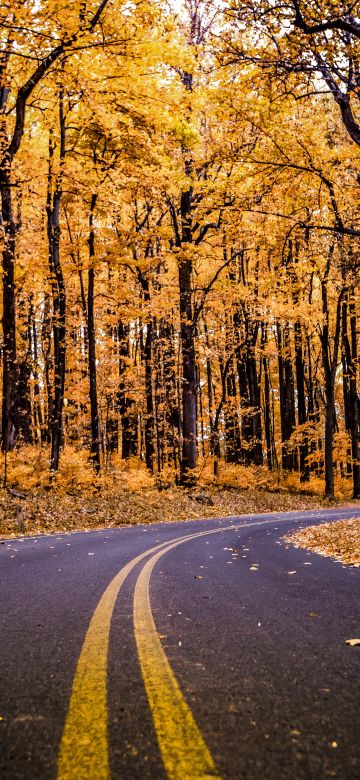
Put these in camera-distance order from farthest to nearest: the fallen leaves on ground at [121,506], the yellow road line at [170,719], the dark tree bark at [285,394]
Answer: the dark tree bark at [285,394]
the fallen leaves on ground at [121,506]
the yellow road line at [170,719]

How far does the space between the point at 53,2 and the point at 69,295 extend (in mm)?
18907

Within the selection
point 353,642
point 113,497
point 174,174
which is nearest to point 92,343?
point 113,497

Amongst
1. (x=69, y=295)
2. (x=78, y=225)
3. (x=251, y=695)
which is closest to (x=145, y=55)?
(x=78, y=225)

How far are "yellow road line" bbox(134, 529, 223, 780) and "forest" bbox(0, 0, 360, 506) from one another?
10.4m

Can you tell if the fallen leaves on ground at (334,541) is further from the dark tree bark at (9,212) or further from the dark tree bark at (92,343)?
the dark tree bark at (92,343)

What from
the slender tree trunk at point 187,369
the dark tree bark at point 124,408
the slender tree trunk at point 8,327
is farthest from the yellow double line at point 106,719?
the dark tree bark at point 124,408

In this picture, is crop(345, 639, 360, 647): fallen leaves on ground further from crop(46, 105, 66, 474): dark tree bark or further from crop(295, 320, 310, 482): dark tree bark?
crop(295, 320, 310, 482): dark tree bark

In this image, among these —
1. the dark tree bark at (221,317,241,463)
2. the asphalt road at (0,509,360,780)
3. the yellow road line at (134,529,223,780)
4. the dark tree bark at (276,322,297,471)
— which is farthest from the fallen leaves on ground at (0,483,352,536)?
the yellow road line at (134,529,223,780)

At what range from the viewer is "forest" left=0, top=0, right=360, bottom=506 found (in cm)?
1122

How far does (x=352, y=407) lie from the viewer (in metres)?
26.6

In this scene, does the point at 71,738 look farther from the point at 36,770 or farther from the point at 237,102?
the point at 237,102

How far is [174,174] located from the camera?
1972 centimetres

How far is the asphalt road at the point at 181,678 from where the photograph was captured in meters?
1.97

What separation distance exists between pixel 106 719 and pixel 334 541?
8.61 meters
